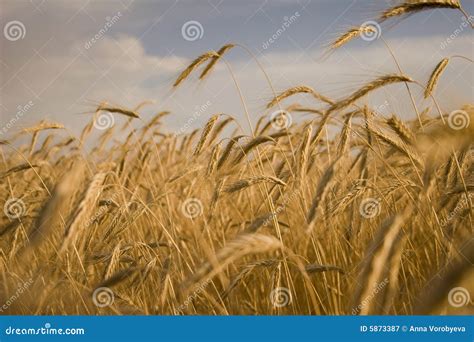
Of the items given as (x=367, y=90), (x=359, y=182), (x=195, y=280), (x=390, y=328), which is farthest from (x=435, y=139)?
(x=195, y=280)

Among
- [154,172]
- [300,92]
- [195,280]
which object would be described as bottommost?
[154,172]

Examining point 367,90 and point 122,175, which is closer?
point 367,90

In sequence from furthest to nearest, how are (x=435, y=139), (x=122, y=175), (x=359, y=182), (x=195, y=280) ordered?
(x=122, y=175), (x=359, y=182), (x=435, y=139), (x=195, y=280)

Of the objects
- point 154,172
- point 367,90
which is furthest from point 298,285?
point 154,172

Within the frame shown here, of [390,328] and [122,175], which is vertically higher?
[390,328]

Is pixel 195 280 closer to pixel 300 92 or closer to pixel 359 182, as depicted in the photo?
pixel 359 182

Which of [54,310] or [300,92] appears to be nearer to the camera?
[54,310]

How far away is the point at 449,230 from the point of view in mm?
2381

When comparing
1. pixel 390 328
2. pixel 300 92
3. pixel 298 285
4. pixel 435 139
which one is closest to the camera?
pixel 435 139

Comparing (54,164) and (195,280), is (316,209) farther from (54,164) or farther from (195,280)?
(54,164)

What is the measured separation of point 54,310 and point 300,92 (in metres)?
2.01

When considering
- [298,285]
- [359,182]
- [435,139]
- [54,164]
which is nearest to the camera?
[435,139]

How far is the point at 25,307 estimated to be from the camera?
9.38 feet

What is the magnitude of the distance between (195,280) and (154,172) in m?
4.18
